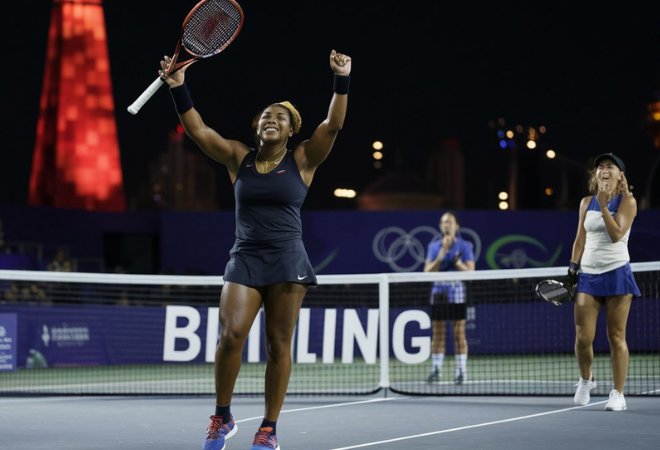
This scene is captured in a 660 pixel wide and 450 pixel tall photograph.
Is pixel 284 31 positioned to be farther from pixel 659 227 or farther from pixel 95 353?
pixel 95 353

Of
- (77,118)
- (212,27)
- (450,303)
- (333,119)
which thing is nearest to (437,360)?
(450,303)

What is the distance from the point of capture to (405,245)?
854 inches

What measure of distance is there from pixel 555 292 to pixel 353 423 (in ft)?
6.51

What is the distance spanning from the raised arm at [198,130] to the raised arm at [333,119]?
346 millimetres

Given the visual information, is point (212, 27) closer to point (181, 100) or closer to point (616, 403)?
point (181, 100)

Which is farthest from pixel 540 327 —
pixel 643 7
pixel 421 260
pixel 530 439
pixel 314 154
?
pixel 643 7

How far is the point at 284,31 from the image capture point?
3136cm

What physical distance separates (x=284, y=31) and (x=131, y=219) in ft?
32.7

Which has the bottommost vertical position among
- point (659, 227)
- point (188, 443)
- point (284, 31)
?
point (188, 443)

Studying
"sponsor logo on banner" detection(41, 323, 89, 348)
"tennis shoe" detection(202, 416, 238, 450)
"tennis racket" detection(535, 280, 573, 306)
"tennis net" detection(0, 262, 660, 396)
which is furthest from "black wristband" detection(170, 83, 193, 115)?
"sponsor logo on banner" detection(41, 323, 89, 348)

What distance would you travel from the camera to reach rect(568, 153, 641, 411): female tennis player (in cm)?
762

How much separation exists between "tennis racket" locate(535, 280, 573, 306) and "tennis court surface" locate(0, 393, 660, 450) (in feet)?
2.77

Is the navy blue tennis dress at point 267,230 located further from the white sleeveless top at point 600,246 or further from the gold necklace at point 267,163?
the white sleeveless top at point 600,246

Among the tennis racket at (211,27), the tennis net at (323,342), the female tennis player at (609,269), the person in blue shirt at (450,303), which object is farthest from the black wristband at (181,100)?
the person in blue shirt at (450,303)
